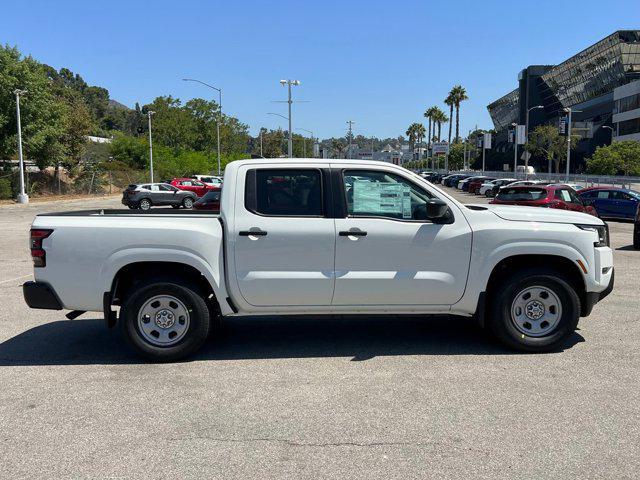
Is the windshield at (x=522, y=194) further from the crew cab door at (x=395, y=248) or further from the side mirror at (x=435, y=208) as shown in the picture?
the side mirror at (x=435, y=208)

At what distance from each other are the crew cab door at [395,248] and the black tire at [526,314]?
0.42 m

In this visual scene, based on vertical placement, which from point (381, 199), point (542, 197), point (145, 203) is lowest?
point (145, 203)

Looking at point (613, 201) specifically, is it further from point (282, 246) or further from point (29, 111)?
point (29, 111)

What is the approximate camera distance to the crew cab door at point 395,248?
5609 millimetres

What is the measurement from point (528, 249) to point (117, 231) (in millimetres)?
3838

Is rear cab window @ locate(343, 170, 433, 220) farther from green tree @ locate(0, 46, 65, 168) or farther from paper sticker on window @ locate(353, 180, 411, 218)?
green tree @ locate(0, 46, 65, 168)

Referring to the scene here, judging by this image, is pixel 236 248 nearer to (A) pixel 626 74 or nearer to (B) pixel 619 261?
(B) pixel 619 261

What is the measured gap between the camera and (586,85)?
4139 inches

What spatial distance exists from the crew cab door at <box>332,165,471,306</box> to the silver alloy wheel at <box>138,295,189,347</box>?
1467 millimetres

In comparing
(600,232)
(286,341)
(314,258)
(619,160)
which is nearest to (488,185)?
(619,160)

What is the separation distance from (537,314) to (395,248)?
159 cm

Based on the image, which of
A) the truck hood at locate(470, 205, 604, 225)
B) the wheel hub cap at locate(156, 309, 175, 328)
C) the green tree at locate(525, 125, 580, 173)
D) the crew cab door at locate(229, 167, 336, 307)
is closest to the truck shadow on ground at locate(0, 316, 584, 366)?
the wheel hub cap at locate(156, 309, 175, 328)

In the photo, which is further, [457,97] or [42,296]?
[457,97]

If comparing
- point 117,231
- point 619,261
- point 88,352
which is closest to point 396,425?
point 117,231
